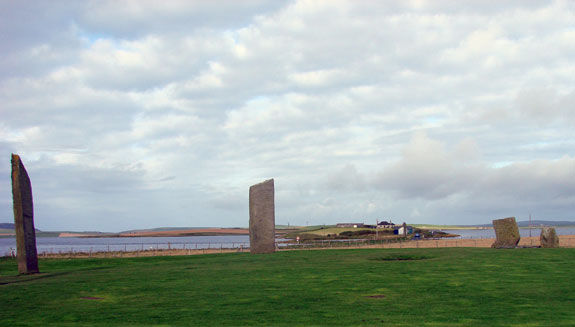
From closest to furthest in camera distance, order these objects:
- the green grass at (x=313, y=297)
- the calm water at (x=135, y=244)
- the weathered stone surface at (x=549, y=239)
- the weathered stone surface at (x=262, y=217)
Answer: the green grass at (x=313, y=297) → the weathered stone surface at (x=549, y=239) → the weathered stone surface at (x=262, y=217) → the calm water at (x=135, y=244)

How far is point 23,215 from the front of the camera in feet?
61.5

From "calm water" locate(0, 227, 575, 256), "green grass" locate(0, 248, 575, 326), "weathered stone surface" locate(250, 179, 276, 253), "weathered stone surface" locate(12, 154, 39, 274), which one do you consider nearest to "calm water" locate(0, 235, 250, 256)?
"calm water" locate(0, 227, 575, 256)

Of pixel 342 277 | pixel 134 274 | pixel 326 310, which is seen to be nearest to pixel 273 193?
pixel 134 274

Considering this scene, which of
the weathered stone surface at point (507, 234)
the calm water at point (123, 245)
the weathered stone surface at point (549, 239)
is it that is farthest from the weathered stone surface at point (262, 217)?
the calm water at point (123, 245)

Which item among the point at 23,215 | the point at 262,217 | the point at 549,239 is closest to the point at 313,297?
the point at 23,215

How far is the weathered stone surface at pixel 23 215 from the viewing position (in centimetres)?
1848

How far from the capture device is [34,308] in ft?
36.3

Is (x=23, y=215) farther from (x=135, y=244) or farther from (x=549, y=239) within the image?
(x=135, y=244)

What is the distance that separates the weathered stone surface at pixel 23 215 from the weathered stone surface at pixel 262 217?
11536 mm

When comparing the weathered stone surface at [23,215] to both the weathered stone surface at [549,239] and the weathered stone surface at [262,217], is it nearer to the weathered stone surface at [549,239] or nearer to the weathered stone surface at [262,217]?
the weathered stone surface at [262,217]

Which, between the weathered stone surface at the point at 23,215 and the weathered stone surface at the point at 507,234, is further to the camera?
the weathered stone surface at the point at 507,234

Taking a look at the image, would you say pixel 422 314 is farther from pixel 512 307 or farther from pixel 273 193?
pixel 273 193

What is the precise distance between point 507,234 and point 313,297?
19.1 metres

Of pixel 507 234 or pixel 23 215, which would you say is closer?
pixel 23 215
